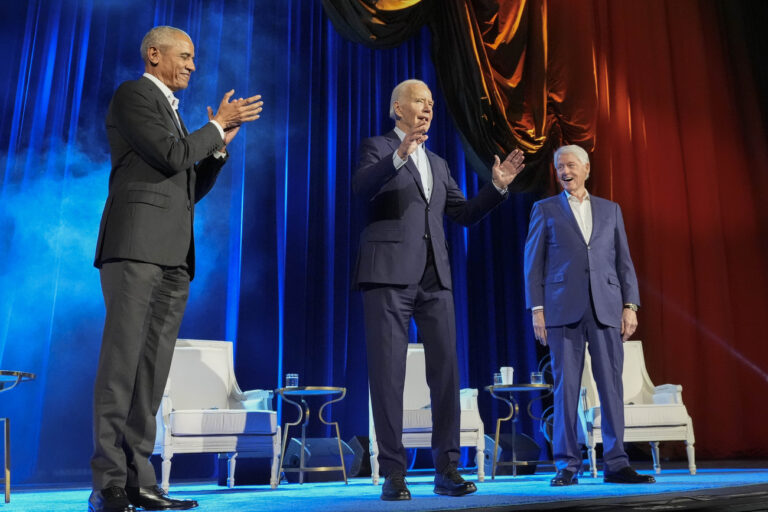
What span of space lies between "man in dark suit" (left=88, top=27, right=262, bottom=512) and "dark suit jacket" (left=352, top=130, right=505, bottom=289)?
48cm

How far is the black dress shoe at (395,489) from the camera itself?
7.67 ft

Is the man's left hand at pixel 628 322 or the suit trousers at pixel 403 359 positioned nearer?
the suit trousers at pixel 403 359

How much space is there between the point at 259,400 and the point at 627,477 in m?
2.15

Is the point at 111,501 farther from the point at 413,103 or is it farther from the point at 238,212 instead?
the point at 238,212

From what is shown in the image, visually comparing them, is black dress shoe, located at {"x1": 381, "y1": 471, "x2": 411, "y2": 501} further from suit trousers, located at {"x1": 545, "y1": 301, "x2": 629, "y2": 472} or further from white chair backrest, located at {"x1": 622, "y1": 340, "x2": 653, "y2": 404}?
white chair backrest, located at {"x1": 622, "y1": 340, "x2": 653, "y2": 404}

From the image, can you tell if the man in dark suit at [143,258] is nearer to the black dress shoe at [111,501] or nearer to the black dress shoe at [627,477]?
the black dress shoe at [111,501]

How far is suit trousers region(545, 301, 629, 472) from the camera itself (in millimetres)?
3139

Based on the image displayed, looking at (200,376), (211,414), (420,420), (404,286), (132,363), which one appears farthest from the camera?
(200,376)

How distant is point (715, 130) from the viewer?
6.54 meters

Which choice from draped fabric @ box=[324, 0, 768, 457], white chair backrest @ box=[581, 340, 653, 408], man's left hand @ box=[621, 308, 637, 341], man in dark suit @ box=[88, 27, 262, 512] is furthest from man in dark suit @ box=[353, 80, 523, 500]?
draped fabric @ box=[324, 0, 768, 457]

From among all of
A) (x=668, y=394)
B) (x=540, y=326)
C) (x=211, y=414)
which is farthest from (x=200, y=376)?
(x=668, y=394)

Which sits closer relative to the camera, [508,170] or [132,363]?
[132,363]

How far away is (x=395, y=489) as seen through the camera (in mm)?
2357

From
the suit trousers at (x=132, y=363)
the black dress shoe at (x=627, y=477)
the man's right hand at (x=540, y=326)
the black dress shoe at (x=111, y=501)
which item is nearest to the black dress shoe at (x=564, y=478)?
the black dress shoe at (x=627, y=477)
